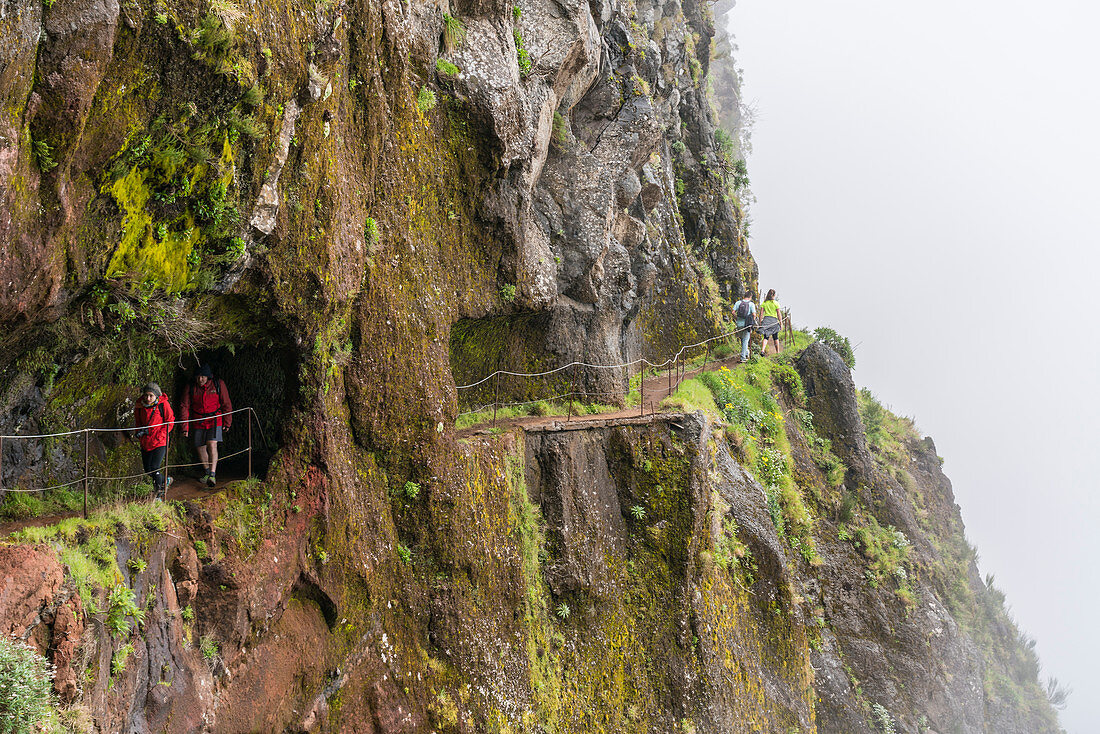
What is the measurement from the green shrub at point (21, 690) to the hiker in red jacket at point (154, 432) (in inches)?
120

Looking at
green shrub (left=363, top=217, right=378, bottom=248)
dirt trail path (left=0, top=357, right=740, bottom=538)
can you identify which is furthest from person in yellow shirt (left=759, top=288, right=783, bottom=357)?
green shrub (left=363, top=217, right=378, bottom=248)

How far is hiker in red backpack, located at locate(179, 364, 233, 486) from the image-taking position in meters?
8.27

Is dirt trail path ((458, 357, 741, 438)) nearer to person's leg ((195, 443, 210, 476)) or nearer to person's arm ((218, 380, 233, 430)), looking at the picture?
person's arm ((218, 380, 233, 430))

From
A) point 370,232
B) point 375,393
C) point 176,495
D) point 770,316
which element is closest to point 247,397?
point 375,393

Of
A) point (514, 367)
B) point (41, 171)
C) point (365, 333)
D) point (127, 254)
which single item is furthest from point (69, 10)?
point (514, 367)

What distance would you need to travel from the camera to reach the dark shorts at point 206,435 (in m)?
8.31

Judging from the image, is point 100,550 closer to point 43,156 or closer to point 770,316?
point 43,156

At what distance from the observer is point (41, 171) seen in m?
5.11

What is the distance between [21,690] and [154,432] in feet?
11.7

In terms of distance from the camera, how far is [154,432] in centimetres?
728

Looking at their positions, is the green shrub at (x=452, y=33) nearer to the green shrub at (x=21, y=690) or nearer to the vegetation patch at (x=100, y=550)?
the vegetation patch at (x=100, y=550)

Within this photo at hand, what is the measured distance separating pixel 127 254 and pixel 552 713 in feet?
28.2

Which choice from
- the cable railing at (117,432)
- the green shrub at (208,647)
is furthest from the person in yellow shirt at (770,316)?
the green shrub at (208,647)

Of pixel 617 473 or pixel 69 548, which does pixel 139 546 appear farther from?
pixel 617 473
